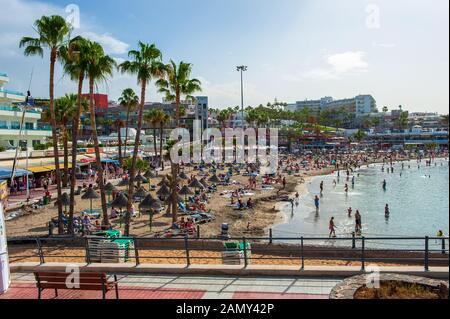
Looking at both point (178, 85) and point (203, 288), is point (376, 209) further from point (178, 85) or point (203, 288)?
point (203, 288)

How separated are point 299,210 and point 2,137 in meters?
32.3

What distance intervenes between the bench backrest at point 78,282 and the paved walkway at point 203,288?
0.42m

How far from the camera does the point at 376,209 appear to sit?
1502 inches

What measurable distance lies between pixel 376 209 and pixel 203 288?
3319 centimetres

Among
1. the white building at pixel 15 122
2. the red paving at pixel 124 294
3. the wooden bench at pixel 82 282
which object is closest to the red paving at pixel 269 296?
the red paving at pixel 124 294

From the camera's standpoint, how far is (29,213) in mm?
28750

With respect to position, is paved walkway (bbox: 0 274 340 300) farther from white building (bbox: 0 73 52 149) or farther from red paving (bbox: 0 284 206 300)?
white building (bbox: 0 73 52 149)

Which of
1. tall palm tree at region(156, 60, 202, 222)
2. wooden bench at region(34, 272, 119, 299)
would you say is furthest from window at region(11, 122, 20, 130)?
wooden bench at region(34, 272, 119, 299)

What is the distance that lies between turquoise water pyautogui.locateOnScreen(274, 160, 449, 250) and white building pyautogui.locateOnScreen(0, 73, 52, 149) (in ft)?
95.1

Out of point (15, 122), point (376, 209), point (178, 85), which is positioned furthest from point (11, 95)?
point (376, 209)
